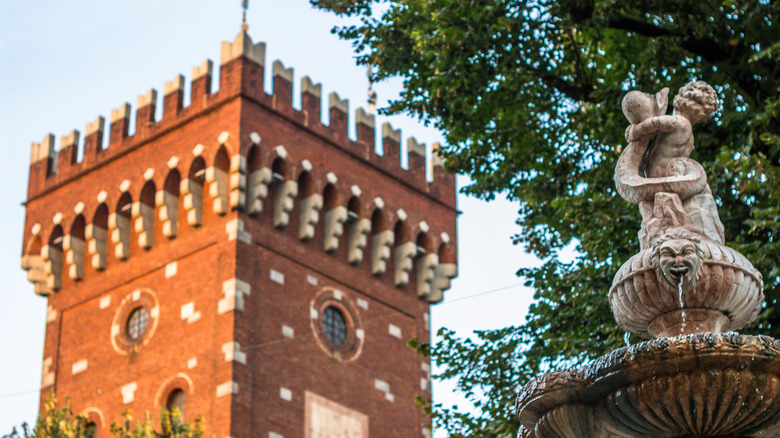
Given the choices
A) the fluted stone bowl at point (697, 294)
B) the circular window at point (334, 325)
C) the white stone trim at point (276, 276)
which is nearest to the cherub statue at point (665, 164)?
the fluted stone bowl at point (697, 294)

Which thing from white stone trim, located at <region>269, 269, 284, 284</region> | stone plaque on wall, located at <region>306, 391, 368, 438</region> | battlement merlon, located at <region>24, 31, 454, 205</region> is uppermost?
battlement merlon, located at <region>24, 31, 454, 205</region>

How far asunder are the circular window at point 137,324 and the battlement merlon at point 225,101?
4.11m

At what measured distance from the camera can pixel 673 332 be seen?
8.50 metres

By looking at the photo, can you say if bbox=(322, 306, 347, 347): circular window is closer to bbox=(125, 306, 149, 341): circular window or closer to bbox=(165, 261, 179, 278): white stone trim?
bbox=(165, 261, 179, 278): white stone trim

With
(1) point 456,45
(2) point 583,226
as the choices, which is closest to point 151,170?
(1) point 456,45

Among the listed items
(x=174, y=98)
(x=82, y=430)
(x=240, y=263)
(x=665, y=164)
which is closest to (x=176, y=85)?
(x=174, y=98)

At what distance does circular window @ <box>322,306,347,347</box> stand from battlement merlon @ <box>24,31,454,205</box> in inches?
157

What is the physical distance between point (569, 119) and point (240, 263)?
12.6 meters

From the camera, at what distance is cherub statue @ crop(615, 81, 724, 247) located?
352 inches

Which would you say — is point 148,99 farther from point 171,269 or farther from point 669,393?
point 669,393

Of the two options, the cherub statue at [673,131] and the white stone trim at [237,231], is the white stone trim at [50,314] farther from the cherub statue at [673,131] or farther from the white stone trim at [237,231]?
the cherub statue at [673,131]

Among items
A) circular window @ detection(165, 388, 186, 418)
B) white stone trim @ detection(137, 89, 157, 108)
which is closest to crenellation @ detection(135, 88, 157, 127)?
white stone trim @ detection(137, 89, 157, 108)

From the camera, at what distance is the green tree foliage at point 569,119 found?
47.8ft

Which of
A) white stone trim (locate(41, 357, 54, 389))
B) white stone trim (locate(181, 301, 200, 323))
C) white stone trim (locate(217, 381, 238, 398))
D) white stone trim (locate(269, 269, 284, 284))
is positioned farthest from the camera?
white stone trim (locate(41, 357, 54, 389))
